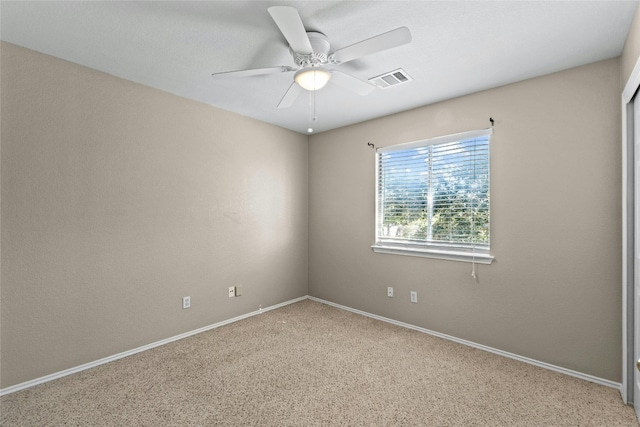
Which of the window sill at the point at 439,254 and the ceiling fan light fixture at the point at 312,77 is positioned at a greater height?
the ceiling fan light fixture at the point at 312,77

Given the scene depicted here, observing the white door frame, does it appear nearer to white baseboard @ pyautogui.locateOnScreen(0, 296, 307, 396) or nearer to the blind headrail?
the blind headrail

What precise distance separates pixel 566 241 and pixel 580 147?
2.44 feet

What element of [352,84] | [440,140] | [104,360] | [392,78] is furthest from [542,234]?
[104,360]

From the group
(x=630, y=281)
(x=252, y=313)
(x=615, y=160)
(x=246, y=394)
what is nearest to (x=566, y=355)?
(x=630, y=281)

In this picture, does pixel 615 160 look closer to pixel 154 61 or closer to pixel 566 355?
pixel 566 355

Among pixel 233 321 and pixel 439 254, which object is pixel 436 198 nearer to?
pixel 439 254

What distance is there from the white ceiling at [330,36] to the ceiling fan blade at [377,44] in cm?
18

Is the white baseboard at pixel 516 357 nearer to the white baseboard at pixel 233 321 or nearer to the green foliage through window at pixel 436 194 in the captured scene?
the white baseboard at pixel 233 321

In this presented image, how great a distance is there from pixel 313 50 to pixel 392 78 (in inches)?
37.7

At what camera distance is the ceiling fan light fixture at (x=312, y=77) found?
202cm

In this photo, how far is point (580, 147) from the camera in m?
2.38

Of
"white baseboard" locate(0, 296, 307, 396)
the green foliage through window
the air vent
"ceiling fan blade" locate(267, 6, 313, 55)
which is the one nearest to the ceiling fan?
"ceiling fan blade" locate(267, 6, 313, 55)

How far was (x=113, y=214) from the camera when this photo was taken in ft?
8.68

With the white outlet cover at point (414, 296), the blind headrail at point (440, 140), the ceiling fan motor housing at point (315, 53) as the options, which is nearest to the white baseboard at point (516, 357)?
the white outlet cover at point (414, 296)
